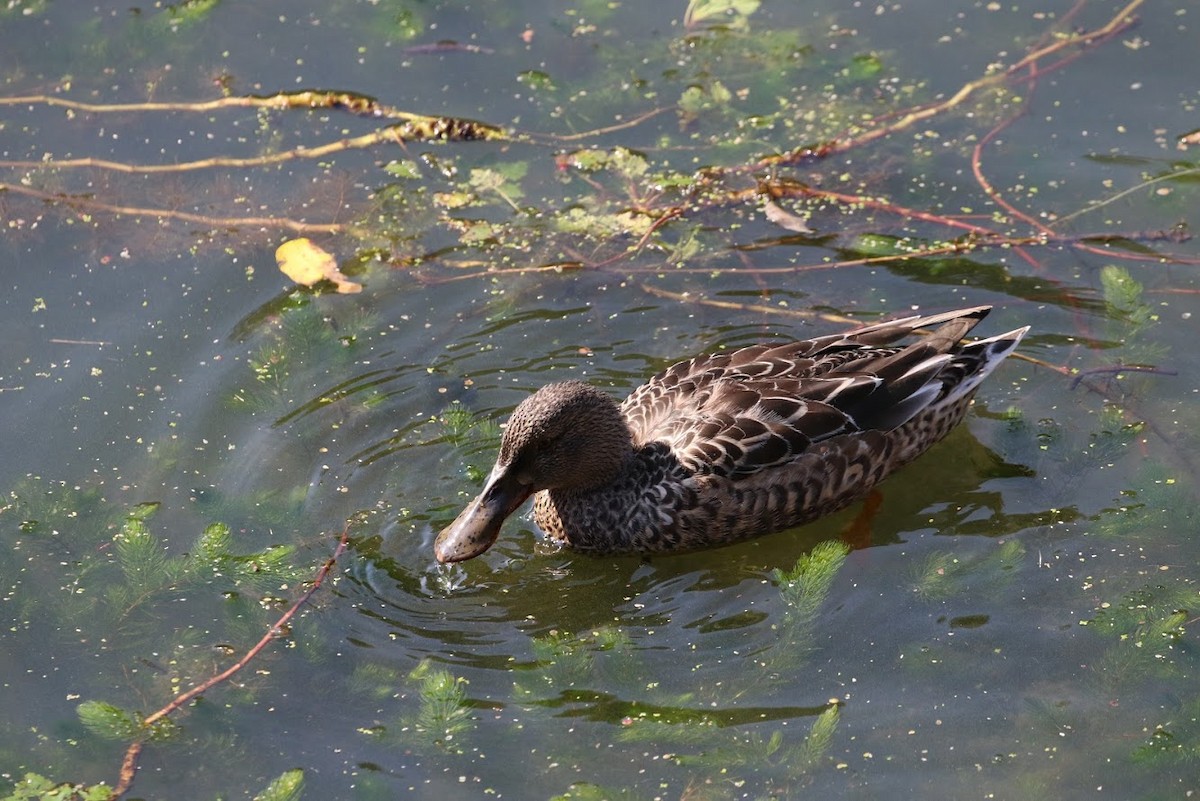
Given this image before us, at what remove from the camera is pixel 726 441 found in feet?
24.2

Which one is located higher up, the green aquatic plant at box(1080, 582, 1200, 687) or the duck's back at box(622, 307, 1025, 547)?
the duck's back at box(622, 307, 1025, 547)

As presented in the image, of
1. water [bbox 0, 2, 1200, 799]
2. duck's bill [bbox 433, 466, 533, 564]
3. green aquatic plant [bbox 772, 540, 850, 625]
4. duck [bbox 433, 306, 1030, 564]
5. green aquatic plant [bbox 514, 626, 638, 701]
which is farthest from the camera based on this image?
duck [bbox 433, 306, 1030, 564]

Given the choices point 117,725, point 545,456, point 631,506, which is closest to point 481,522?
point 545,456

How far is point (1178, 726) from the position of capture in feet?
21.5

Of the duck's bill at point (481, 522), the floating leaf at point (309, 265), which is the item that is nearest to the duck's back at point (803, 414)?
the duck's bill at point (481, 522)

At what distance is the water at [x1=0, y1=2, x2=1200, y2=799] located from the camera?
6.62 m

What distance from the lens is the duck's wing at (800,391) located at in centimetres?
743

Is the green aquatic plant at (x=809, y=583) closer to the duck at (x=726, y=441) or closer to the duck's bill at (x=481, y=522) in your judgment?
the duck at (x=726, y=441)

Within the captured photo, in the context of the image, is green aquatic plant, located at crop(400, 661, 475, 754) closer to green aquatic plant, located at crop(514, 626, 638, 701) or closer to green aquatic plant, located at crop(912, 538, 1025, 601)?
green aquatic plant, located at crop(514, 626, 638, 701)

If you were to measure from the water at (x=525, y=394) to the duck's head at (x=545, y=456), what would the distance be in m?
0.34

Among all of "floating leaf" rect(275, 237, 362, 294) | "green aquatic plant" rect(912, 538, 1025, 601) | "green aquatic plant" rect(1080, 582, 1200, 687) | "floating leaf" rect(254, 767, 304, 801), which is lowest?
"green aquatic plant" rect(1080, 582, 1200, 687)

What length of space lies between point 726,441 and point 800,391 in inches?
18.8

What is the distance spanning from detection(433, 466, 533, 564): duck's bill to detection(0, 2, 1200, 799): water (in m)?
0.26

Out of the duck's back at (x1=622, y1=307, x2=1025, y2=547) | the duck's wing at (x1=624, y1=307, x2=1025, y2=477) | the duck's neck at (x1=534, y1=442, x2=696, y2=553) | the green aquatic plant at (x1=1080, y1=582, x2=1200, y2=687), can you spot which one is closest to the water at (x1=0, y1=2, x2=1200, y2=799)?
the green aquatic plant at (x1=1080, y1=582, x2=1200, y2=687)
